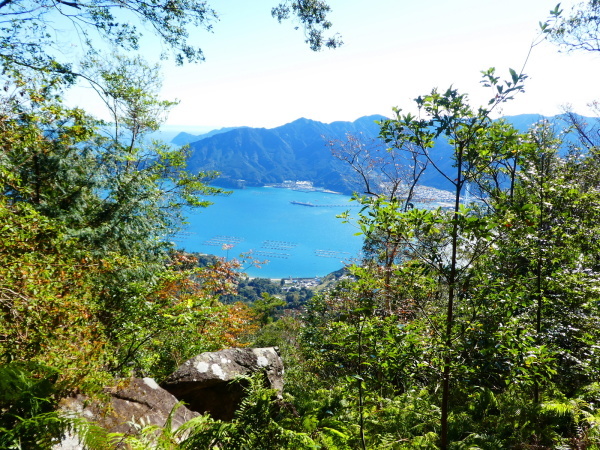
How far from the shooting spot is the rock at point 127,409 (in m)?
2.68

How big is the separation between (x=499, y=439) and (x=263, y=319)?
73.9ft

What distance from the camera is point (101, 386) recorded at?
9.36 feet

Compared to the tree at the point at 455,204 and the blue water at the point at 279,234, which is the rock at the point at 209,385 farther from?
the blue water at the point at 279,234

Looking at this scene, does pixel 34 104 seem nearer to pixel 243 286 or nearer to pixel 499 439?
pixel 499 439

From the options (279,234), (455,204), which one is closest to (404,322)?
(455,204)

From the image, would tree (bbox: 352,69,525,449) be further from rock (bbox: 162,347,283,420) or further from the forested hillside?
rock (bbox: 162,347,283,420)

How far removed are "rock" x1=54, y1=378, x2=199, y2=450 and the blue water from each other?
57.6 m


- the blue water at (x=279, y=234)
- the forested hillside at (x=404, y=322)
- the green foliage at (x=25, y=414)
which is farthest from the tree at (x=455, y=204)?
the blue water at (x=279, y=234)

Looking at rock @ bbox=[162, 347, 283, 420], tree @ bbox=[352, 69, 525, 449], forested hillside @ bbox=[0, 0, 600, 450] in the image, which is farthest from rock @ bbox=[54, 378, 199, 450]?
tree @ bbox=[352, 69, 525, 449]

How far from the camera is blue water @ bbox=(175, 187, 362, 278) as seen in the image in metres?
86.5

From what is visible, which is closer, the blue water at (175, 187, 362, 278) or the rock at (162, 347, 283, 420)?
the rock at (162, 347, 283, 420)

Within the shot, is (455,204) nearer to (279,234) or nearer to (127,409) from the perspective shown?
(127,409)

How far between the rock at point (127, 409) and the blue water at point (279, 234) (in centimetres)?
5759

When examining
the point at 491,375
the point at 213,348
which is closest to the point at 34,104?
the point at 213,348
